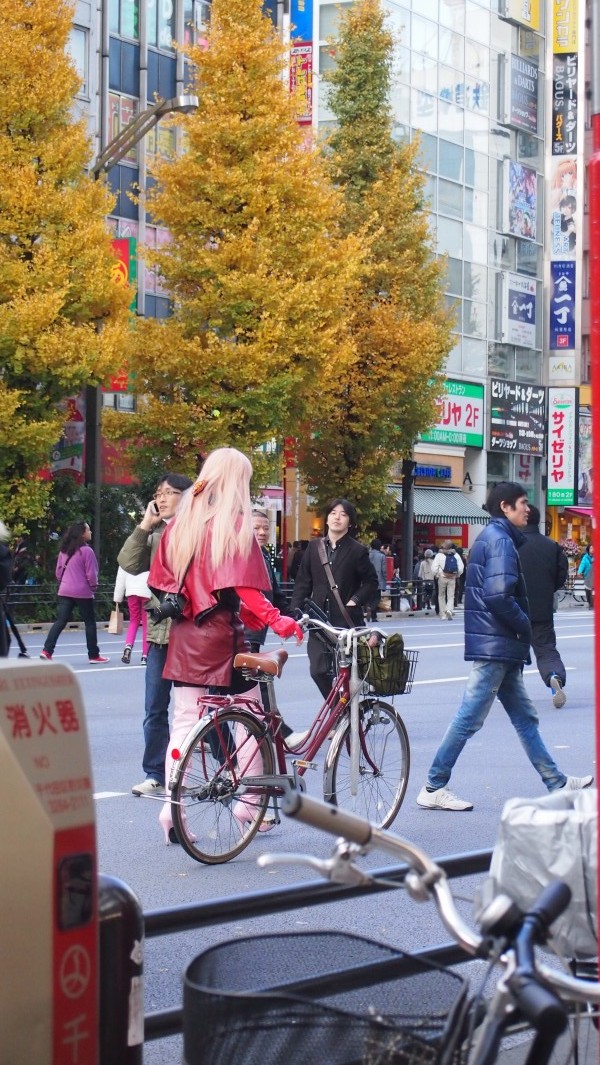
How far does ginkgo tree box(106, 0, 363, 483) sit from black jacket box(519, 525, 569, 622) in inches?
622

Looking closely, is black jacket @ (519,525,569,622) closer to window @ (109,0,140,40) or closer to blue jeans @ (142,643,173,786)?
blue jeans @ (142,643,173,786)

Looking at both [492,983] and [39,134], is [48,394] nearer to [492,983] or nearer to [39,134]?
[39,134]

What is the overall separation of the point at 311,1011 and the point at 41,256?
25.5 metres

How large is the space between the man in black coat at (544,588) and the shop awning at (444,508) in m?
33.9

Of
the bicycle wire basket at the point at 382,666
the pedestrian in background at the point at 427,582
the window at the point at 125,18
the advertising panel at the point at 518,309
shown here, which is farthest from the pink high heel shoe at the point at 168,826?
the advertising panel at the point at 518,309

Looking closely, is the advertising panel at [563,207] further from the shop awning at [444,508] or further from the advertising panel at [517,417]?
the shop awning at [444,508]

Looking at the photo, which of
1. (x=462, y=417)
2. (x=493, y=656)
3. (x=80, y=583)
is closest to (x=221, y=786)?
(x=493, y=656)

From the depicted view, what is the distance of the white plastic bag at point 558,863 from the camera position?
8.30ft

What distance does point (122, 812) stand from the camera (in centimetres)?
870

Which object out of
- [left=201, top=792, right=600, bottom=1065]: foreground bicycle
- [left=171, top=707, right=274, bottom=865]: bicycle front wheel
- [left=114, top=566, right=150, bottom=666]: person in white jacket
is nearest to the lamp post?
[left=114, top=566, right=150, bottom=666]: person in white jacket

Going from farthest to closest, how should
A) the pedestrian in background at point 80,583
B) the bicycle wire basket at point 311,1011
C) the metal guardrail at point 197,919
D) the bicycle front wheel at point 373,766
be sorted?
the pedestrian in background at point 80,583, the bicycle front wheel at point 373,766, the metal guardrail at point 197,919, the bicycle wire basket at point 311,1011

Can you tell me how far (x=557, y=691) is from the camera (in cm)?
1447

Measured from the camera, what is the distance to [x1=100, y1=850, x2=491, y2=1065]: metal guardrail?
2.52 metres

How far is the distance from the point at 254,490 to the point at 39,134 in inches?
316
